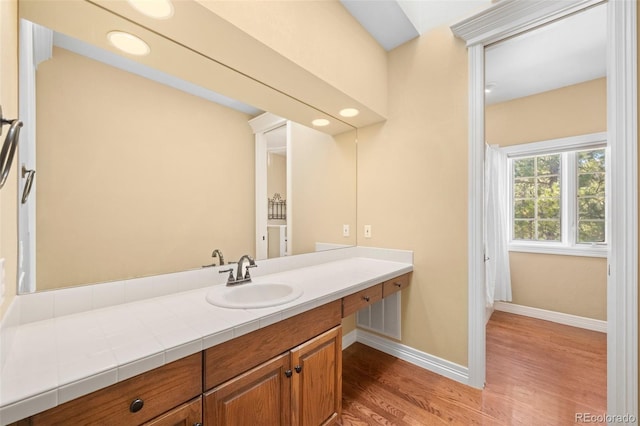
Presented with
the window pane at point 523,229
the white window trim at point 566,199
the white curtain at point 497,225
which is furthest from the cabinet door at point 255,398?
the window pane at point 523,229

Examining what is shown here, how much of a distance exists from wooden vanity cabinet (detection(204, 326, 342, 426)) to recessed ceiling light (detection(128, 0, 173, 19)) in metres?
1.43

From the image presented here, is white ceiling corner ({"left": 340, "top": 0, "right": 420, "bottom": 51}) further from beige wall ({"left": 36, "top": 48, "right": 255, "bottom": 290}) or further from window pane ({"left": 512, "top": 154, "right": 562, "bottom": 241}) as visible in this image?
window pane ({"left": 512, "top": 154, "right": 562, "bottom": 241})

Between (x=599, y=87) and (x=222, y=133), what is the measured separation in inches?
145

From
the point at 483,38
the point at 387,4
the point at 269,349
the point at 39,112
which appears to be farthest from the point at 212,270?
the point at 483,38

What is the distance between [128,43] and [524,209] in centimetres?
407

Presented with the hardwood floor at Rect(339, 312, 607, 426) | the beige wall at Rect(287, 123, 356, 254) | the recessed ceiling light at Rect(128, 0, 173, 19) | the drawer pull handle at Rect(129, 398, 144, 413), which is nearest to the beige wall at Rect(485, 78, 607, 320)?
the hardwood floor at Rect(339, 312, 607, 426)

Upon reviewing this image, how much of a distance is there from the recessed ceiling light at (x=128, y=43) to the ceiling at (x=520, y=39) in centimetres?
125

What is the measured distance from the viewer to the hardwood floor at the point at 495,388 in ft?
4.94

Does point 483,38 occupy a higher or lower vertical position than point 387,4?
lower

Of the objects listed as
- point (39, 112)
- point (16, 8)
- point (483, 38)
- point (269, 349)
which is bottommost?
point (269, 349)

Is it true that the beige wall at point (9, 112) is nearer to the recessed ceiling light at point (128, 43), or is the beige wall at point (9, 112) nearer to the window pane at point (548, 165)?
the recessed ceiling light at point (128, 43)

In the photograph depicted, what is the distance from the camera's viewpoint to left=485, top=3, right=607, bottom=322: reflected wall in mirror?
2.50 meters

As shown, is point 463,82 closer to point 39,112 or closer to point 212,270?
point 212,270

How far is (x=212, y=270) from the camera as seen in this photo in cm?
145
